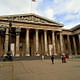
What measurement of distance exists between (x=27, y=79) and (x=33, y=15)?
26.6 m

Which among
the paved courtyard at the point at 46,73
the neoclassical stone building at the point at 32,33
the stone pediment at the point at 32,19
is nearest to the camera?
the paved courtyard at the point at 46,73

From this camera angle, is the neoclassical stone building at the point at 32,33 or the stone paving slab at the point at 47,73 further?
the neoclassical stone building at the point at 32,33

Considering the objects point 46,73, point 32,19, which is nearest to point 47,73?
point 46,73

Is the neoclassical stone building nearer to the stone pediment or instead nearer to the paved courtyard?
the stone pediment

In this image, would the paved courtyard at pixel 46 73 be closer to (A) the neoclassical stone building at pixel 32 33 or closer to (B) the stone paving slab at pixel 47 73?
(B) the stone paving slab at pixel 47 73

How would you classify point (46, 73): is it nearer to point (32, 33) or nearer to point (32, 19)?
point (32, 19)

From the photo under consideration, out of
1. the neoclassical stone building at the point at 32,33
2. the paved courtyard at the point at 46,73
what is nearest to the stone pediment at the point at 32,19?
the neoclassical stone building at the point at 32,33

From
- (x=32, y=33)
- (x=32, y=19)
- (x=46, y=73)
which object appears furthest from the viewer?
(x=32, y=33)

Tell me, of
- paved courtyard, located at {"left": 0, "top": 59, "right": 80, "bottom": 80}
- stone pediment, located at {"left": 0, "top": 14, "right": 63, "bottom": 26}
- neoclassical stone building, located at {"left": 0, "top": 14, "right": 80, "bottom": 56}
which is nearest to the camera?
paved courtyard, located at {"left": 0, "top": 59, "right": 80, "bottom": 80}

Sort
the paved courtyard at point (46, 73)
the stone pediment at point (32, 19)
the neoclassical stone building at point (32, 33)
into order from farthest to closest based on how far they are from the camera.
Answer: the stone pediment at point (32, 19)
the neoclassical stone building at point (32, 33)
the paved courtyard at point (46, 73)

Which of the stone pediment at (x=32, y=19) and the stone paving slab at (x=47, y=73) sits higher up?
the stone pediment at (x=32, y=19)

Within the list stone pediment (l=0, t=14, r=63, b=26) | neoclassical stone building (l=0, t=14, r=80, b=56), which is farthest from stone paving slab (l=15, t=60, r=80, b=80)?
stone pediment (l=0, t=14, r=63, b=26)

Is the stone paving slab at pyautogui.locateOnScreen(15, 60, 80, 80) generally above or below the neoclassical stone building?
below

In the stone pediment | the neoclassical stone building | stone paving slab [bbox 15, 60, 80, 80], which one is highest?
the stone pediment
